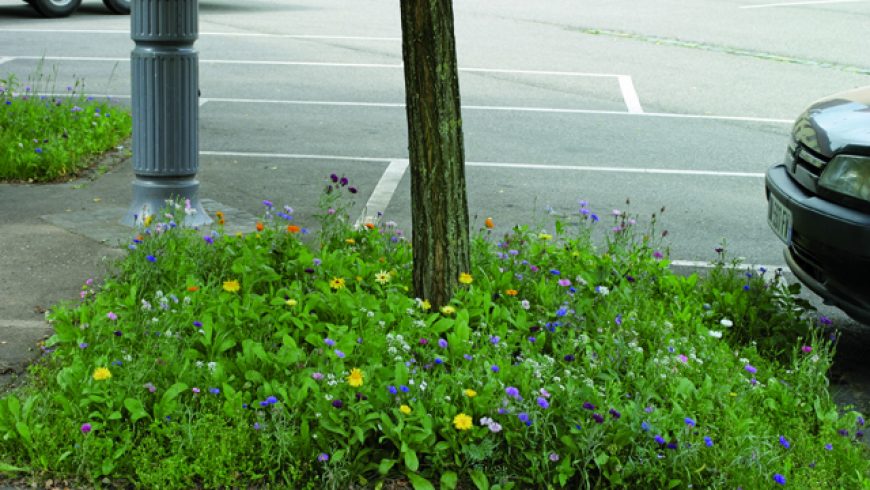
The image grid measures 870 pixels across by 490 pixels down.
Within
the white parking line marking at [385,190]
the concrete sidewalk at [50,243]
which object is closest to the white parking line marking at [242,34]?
the white parking line marking at [385,190]

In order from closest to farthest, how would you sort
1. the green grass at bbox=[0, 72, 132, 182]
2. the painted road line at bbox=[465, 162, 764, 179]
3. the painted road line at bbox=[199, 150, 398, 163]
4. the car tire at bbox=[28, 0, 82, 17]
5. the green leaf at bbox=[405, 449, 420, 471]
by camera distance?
1. the green leaf at bbox=[405, 449, 420, 471]
2. the green grass at bbox=[0, 72, 132, 182]
3. the painted road line at bbox=[465, 162, 764, 179]
4. the painted road line at bbox=[199, 150, 398, 163]
5. the car tire at bbox=[28, 0, 82, 17]

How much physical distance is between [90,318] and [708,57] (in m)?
12.5

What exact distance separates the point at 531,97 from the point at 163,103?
252 inches

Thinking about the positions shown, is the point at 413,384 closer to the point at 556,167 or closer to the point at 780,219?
the point at 780,219

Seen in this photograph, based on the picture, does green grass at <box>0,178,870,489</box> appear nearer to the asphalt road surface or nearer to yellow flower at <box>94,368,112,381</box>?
yellow flower at <box>94,368,112,381</box>

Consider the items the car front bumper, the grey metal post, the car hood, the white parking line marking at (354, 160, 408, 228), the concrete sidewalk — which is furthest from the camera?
the white parking line marking at (354, 160, 408, 228)

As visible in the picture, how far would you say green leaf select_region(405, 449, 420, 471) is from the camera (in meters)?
3.88

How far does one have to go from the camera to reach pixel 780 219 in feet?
17.9

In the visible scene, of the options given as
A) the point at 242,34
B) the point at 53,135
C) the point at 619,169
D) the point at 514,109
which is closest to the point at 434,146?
the point at 619,169

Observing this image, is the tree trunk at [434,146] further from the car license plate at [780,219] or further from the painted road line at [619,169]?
the painted road line at [619,169]

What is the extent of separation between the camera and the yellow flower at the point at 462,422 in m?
3.94

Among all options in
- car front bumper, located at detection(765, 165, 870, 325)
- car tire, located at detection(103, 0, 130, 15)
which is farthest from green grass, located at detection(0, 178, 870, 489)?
car tire, located at detection(103, 0, 130, 15)

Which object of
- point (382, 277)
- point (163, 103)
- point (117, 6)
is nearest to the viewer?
point (382, 277)

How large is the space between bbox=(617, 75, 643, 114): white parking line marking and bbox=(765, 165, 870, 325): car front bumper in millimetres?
6775
